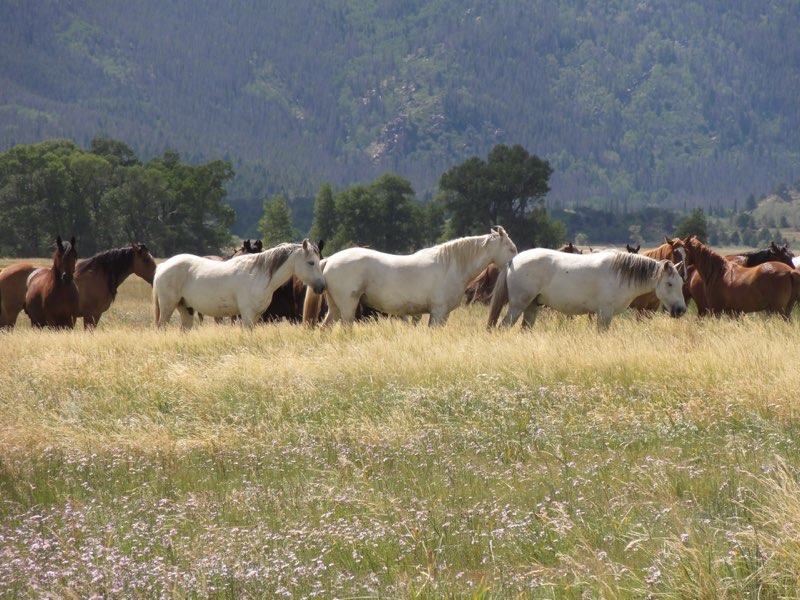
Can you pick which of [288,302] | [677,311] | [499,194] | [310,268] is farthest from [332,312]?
[499,194]

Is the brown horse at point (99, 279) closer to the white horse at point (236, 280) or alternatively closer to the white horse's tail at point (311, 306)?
the white horse at point (236, 280)

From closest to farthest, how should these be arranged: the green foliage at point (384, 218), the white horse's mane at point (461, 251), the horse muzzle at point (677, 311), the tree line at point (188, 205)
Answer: the horse muzzle at point (677, 311)
the white horse's mane at point (461, 251)
the tree line at point (188, 205)
the green foliage at point (384, 218)

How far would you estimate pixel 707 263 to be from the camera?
19359mm

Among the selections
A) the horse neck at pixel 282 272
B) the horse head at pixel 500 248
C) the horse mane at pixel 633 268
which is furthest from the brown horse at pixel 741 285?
the horse neck at pixel 282 272

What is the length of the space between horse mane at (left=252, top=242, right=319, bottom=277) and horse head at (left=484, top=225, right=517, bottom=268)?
3.06 m

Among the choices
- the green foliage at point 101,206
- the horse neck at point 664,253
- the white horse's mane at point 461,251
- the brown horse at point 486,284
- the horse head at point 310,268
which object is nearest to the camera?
the horse head at point 310,268

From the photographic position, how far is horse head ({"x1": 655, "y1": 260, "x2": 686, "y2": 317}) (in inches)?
672

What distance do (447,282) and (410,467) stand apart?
898 cm

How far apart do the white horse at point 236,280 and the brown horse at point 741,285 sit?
23.4ft

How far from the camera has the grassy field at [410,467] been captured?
6395 millimetres

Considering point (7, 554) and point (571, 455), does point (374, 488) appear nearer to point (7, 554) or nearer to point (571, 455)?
point (571, 455)

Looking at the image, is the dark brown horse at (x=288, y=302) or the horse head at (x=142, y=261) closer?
the dark brown horse at (x=288, y=302)

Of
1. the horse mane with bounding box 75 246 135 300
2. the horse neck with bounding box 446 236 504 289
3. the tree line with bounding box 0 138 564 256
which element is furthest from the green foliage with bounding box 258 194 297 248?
the horse neck with bounding box 446 236 504 289

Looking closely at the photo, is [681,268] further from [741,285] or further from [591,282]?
[591,282]
